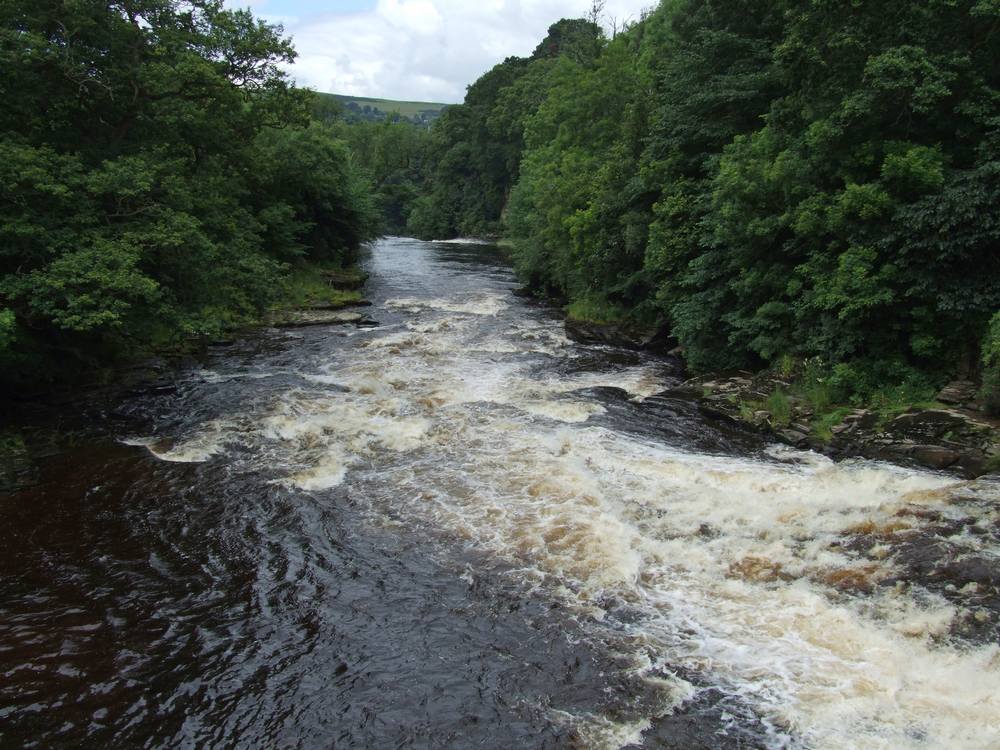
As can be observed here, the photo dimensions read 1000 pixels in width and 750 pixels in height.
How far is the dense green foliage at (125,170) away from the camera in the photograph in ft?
43.1

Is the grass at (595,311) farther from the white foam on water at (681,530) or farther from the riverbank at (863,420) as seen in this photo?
the riverbank at (863,420)

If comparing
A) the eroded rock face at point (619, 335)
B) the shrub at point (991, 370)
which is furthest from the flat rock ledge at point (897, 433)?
the eroded rock face at point (619, 335)

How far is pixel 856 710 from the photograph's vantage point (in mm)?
6277

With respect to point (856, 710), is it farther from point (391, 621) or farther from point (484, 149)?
point (484, 149)

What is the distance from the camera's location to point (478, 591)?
8609mm

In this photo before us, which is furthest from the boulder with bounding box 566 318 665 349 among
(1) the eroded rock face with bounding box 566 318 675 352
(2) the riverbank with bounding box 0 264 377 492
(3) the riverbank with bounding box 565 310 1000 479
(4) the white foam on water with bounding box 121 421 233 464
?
(4) the white foam on water with bounding box 121 421 233 464

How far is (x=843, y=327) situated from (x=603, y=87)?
2301cm

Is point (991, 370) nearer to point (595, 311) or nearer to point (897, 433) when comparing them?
point (897, 433)

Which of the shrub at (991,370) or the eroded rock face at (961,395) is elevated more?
the shrub at (991,370)

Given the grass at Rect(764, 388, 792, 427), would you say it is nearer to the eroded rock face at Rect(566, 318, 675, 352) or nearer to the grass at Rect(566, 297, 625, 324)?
the eroded rock face at Rect(566, 318, 675, 352)

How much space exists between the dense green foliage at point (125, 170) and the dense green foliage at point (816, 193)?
1285 cm

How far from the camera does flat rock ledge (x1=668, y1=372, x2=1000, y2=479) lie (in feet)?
37.0

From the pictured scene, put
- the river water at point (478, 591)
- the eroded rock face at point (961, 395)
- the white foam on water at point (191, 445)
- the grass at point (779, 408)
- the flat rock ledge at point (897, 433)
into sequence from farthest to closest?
the grass at point (779, 408) < the white foam on water at point (191, 445) < the eroded rock face at point (961, 395) < the flat rock ledge at point (897, 433) < the river water at point (478, 591)

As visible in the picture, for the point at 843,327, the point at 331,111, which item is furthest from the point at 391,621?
the point at 331,111
